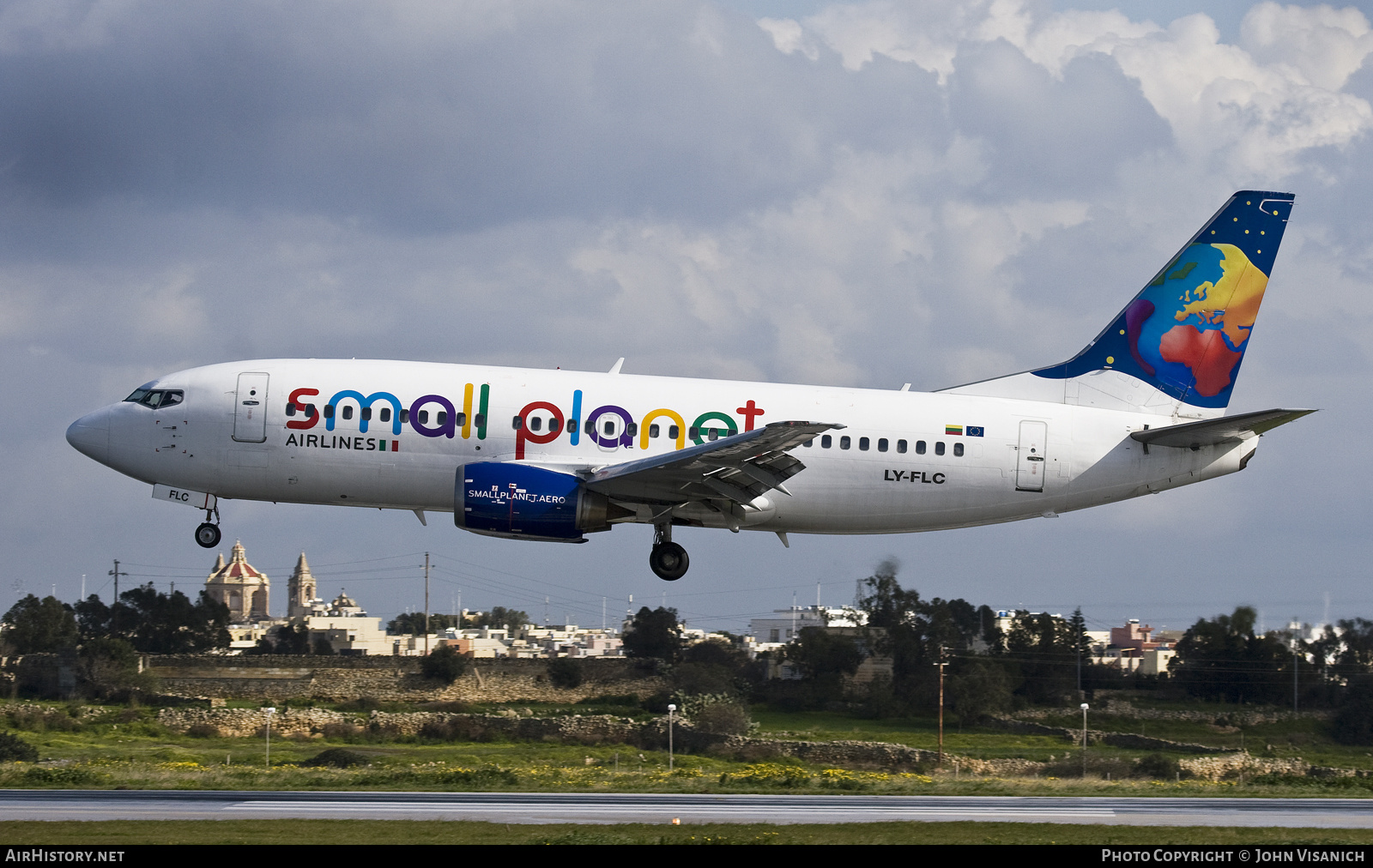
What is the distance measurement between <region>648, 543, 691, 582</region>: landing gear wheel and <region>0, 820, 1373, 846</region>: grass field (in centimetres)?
655

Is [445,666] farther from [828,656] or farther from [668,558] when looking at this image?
[668,558]

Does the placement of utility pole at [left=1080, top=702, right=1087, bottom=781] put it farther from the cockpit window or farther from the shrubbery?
the shrubbery

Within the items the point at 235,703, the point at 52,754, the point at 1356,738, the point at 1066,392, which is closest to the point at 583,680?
the point at 235,703

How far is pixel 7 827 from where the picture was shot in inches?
1075

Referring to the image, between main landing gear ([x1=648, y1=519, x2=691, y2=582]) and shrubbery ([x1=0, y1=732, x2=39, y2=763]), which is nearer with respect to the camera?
main landing gear ([x1=648, y1=519, x2=691, y2=582])

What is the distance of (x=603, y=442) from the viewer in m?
33.0

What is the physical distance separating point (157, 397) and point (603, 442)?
37.5 feet

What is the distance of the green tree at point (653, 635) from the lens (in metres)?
78.2

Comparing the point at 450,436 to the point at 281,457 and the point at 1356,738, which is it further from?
the point at 1356,738

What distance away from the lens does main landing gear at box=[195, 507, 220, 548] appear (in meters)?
34.7

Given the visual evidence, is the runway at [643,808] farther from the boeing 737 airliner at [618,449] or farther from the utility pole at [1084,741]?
the utility pole at [1084,741]

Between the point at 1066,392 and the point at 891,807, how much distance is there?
1205cm

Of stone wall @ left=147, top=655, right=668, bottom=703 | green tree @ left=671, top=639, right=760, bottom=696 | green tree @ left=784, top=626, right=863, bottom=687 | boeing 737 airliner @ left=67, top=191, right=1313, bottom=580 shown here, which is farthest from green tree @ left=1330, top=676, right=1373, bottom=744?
boeing 737 airliner @ left=67, top=191, right=1313, bottom=580

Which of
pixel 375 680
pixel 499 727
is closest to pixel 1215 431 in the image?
pixel 499 727
